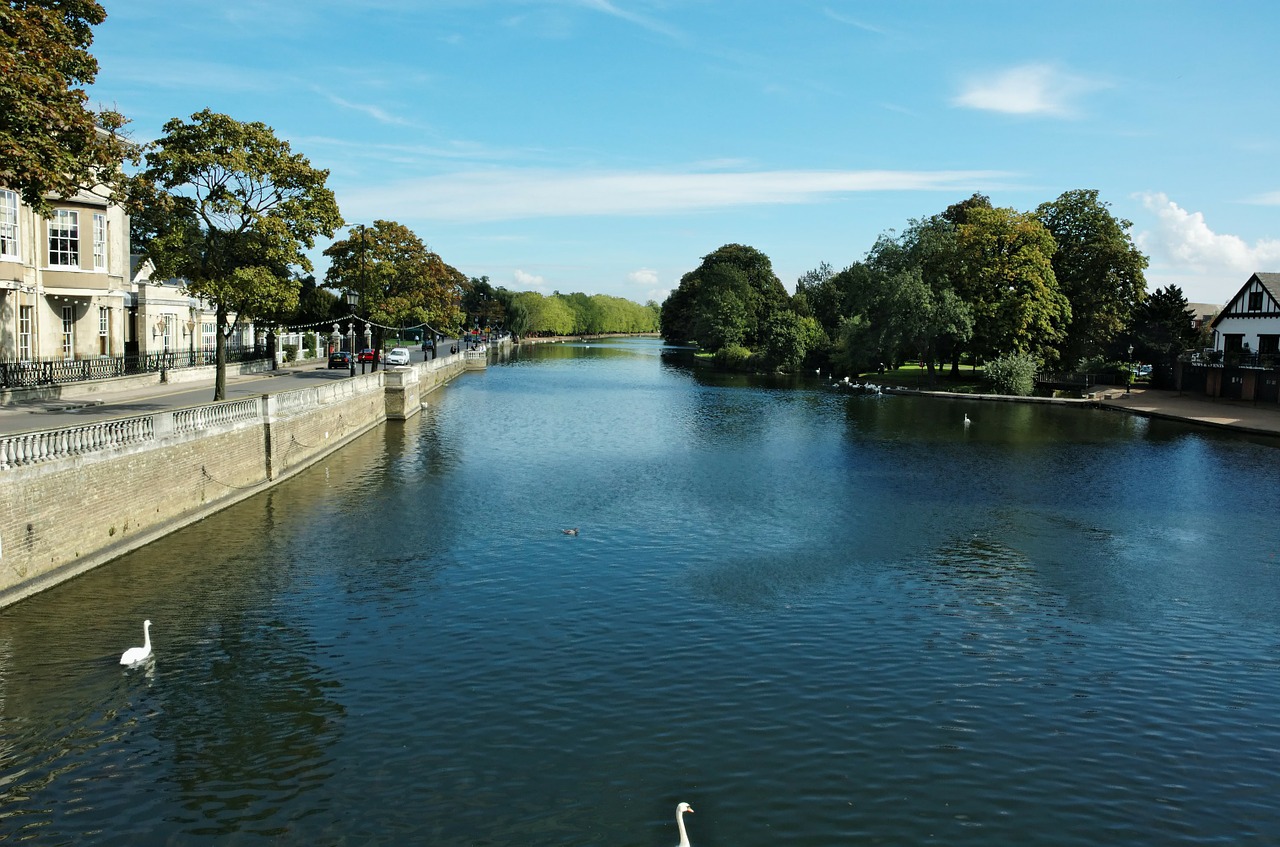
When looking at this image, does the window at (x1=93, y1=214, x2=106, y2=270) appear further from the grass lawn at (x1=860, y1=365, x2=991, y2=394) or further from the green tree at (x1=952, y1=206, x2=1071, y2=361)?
the green tree at (x1=952, y1=206, x2=1071, y2=361)

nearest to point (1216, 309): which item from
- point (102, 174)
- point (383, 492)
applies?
point (383, 492)

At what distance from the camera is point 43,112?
20.7 metres

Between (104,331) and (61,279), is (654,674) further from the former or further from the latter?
(104,331)

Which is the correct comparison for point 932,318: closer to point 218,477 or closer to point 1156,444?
point 1156,444

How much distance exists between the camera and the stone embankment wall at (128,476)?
60.2ft

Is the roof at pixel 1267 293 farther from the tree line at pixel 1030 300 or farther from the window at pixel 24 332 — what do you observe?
the window at pixel 24 332

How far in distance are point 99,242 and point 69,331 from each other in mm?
4647

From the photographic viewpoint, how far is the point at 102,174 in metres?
24.7

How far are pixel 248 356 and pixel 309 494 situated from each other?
37945 mm

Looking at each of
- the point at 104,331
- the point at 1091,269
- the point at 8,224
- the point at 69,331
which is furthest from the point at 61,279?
the point at 1091,269

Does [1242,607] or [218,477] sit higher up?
[218,477]

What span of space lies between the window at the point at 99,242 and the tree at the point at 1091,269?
7240cm

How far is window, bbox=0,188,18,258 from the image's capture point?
120 feet

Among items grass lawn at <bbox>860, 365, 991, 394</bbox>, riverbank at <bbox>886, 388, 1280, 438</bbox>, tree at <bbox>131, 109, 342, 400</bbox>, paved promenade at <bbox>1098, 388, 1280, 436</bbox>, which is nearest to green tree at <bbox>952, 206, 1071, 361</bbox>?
grass lawn at <bbox>860, 365, 991, 394</bbox>
